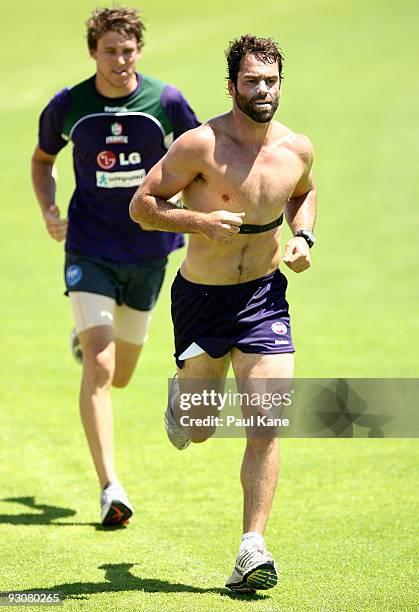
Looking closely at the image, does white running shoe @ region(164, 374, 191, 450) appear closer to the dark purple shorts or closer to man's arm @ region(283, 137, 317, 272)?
the dark purple shorts

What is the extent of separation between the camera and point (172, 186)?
5480 millimetres

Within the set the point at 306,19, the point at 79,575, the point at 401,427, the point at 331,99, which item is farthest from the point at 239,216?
the point at 306,19

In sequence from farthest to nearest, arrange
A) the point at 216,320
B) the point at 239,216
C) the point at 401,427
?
the point at 401,427
the point at 216,320
the point at 239,216

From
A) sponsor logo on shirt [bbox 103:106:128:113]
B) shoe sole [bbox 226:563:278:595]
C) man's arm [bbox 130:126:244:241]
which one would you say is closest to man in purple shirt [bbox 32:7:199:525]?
sponsor logo on shirt [bbox 103:106:128:113]

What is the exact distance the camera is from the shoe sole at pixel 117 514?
6.44m

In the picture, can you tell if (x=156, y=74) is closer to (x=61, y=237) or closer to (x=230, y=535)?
(x=61, y=237)

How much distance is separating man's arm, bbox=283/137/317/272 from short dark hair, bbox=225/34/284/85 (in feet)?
1.46

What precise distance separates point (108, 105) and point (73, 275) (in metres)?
1.08

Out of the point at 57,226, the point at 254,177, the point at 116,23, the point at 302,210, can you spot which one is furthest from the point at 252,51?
the point at 57,226

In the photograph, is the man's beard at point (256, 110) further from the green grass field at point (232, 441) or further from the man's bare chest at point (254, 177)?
the green grass field at point (232, 441)

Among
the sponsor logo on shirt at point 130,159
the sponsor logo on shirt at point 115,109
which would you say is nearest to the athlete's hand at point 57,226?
the sponsor logo on shirt at point 130,159

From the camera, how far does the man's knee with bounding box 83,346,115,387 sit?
6871 mm

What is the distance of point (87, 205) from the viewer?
731cm

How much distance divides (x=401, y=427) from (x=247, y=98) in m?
3.62
